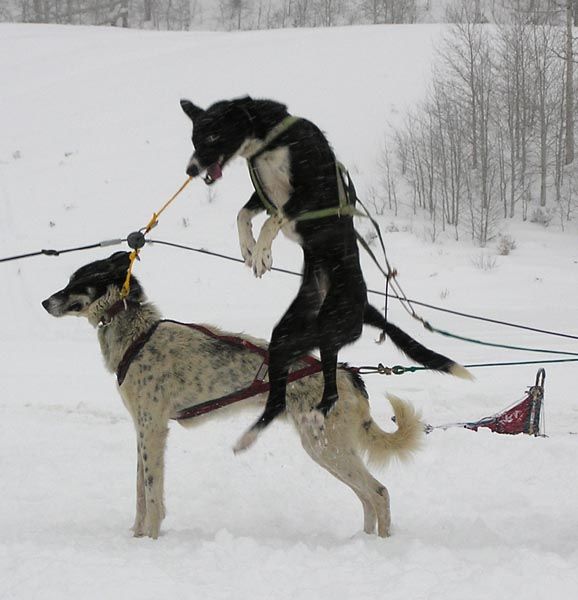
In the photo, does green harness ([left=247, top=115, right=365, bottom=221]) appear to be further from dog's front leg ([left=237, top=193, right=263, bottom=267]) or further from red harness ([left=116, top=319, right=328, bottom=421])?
red harness ([left=116, top=319, right=328, bottom=421])

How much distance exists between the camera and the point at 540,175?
20.3 meters

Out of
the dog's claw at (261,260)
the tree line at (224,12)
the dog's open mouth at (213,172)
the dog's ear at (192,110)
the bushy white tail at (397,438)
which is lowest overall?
the bushy white tail at (397,438)

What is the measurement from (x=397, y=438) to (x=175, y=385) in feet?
4.73

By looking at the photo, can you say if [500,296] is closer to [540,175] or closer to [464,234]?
[464,234]

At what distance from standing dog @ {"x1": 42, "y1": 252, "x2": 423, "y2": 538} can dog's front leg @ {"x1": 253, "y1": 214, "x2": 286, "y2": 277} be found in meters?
1.44

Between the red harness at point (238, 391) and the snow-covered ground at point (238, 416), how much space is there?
76cm

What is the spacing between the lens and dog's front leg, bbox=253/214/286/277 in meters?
2.95

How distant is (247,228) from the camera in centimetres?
317

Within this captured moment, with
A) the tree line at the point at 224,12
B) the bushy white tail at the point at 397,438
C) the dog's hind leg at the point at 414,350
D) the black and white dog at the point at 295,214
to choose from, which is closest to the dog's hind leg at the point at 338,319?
the black and white dog at the point at 295,214

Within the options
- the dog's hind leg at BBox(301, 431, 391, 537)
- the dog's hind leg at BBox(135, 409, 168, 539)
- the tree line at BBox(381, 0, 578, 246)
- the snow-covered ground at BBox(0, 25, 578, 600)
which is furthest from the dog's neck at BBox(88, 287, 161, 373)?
the tree line at BBox(381, 0, 578, 246)

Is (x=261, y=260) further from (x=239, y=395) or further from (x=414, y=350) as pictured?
(x=239, y=395)

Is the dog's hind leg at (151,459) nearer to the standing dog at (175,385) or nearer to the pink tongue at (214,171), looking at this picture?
the standing dog at (175,385)

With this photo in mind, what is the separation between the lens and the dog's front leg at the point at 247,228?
10.2 ft

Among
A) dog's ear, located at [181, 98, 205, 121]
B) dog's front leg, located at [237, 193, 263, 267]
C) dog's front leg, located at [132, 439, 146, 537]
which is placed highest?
dog's ear, located at [181, 98, 205, 121]
